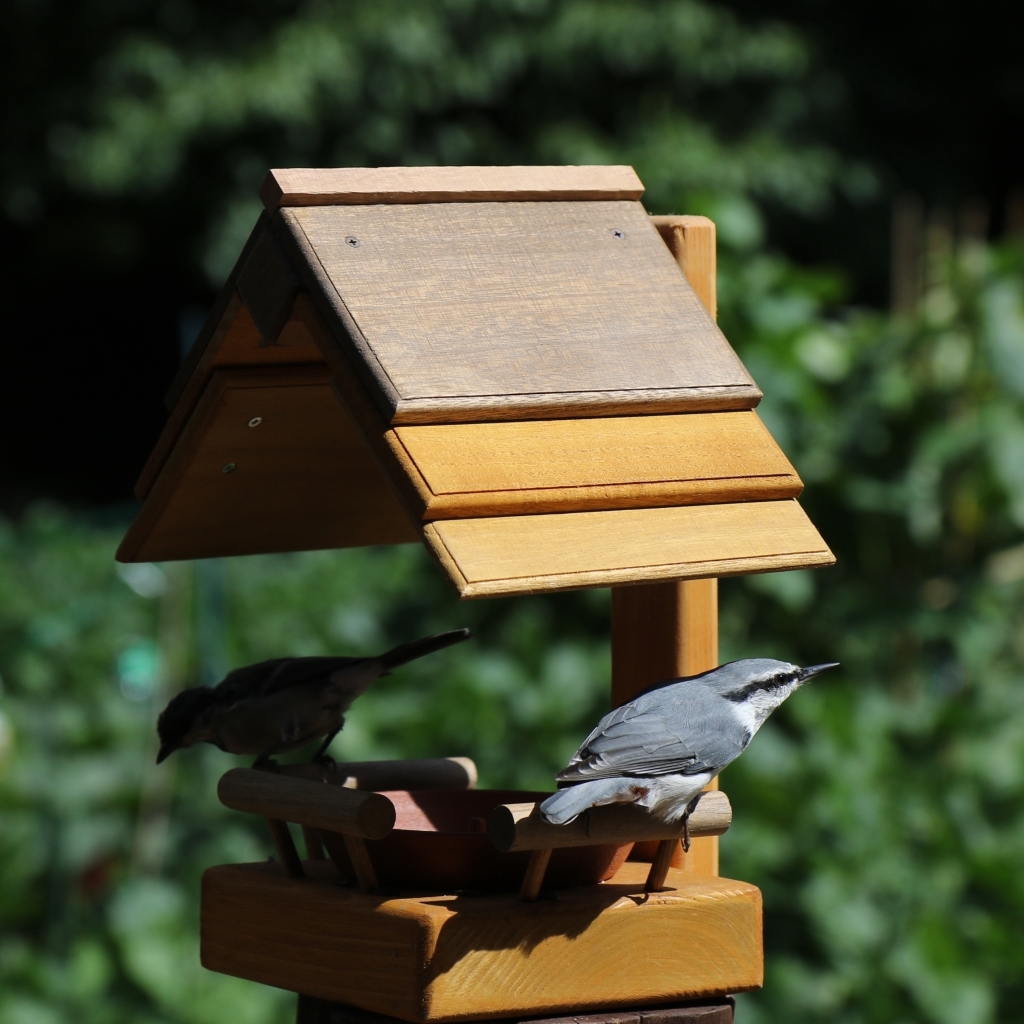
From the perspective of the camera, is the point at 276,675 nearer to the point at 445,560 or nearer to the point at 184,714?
the point at 184,714

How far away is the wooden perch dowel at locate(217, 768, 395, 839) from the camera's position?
1.62 m

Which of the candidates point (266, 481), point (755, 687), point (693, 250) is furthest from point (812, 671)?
point (266, 481)

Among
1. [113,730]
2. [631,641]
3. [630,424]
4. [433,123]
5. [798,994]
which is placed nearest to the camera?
[630,424]

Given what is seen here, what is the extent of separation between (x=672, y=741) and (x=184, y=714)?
0.73 m

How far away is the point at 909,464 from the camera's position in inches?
160

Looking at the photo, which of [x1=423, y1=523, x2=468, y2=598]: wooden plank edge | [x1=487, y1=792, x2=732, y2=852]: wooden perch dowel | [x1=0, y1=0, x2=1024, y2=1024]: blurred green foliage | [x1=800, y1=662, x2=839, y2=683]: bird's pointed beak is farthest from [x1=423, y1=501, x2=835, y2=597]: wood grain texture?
[x1=0, y1=0, x2=1024, y2=1024]: blurred green foliage

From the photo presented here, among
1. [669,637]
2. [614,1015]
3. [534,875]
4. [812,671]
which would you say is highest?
[669,637]

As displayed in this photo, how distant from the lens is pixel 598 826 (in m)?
1.62

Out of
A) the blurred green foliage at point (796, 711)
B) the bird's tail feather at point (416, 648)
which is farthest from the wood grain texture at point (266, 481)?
the blurred green foliage at point (796, 711)

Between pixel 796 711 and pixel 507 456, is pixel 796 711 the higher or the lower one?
the higher one

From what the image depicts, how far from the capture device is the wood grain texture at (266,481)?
1.99 meters

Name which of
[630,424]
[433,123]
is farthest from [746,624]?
[433,123]

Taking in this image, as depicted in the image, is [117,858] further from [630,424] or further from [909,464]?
[630,424]

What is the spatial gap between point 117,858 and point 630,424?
2944 millimetres
